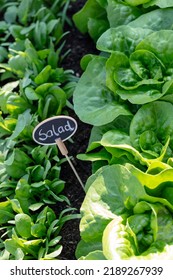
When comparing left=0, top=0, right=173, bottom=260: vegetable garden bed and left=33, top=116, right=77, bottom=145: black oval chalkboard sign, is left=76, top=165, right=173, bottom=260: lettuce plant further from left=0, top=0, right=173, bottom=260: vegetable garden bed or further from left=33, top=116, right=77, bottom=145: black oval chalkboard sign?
left=33, top=116, right=77, bottom=145: black oval chalkboard sign

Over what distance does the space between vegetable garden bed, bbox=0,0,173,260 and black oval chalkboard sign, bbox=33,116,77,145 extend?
0.08 m

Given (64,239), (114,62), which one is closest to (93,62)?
(114,62)

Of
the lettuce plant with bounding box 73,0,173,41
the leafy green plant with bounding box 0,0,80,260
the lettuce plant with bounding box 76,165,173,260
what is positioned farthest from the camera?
the lettuce plant with bounding box 73,0,173,41

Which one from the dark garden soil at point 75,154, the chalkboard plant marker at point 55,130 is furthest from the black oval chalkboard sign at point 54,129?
the dark garden soil at point 75,154

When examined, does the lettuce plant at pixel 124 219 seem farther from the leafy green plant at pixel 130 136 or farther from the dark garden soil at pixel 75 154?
the dark garden soil at pixel 75 154

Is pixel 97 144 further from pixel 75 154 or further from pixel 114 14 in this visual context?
pixel 114 14

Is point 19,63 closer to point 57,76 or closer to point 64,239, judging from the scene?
point 57,76

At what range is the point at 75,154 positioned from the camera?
2076 millimetres

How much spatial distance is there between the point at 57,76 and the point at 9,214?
60cm

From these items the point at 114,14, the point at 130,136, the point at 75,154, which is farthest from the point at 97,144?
the point at 114,14

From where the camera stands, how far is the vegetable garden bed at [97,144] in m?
1.61

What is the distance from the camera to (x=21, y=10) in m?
2.45

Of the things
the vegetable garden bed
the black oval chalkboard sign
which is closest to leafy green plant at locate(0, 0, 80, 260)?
the vegetable garden bed

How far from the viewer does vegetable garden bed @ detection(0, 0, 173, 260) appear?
1.61 meters
